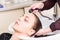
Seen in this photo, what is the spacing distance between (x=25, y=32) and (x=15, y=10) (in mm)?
1222

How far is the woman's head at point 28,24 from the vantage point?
4.57ft

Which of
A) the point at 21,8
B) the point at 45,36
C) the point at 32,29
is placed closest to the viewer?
the point at 45,36

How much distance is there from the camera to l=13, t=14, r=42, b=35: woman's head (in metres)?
1.39

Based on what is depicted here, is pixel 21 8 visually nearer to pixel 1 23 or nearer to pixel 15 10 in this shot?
pixel 15 10

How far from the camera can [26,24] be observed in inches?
57.5

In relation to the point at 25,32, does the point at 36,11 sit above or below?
above

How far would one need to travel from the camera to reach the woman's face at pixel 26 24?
4.70 ft

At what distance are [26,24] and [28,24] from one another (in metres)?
0.02

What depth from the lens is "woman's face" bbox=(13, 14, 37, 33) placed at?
143 centimetres

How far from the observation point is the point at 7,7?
246cm

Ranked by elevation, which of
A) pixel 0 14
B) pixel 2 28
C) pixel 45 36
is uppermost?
pixel 45 36

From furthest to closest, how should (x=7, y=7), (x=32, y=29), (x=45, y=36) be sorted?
(x=7, y=7) → (x=32, y=29) → (x=45, y=36)

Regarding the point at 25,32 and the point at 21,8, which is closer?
the point at 25,32

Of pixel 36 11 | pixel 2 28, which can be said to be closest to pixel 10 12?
pixel 2 28
